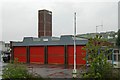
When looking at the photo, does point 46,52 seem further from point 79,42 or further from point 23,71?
point 23,71

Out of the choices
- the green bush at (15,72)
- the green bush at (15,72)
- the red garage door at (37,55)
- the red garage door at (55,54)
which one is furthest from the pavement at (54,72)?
the red garage door at (37,55)

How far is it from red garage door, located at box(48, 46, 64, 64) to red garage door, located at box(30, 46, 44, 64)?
161 cm

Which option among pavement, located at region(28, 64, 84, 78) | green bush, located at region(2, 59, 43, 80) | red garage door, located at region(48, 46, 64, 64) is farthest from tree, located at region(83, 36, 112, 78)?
red garage door, located at region(48, 46, 64, 64)

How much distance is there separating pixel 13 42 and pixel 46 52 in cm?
782

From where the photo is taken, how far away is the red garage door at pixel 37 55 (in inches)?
1590

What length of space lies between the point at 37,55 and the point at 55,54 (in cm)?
370

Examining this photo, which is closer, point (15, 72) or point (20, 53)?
point (15, 72)

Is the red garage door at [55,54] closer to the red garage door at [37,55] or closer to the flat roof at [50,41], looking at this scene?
the flat roof at [50,41]

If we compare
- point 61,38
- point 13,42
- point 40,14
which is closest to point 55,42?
point 61,38

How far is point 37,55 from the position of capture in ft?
134

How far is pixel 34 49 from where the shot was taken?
41.6m

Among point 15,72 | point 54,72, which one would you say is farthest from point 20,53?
point 15,72

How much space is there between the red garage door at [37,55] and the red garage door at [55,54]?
1615mm

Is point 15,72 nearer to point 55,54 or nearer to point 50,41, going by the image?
point 55,54
